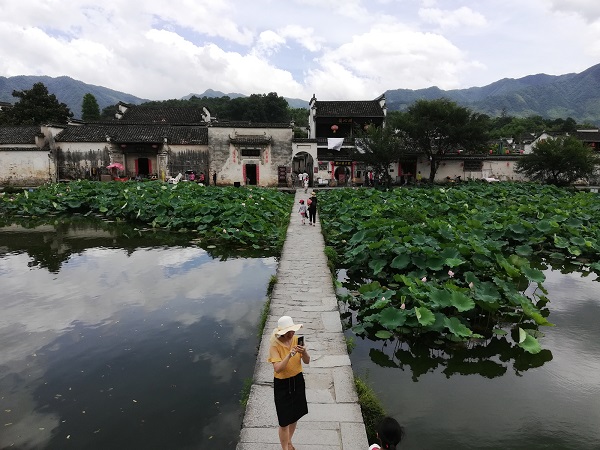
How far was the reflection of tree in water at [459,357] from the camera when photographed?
5211 millimetres

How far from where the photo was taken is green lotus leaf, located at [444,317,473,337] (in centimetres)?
526

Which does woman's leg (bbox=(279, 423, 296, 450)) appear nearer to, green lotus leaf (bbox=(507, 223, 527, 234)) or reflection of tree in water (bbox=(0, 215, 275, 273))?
reflection of tree in water (bbox=(0, 215, 275, 273))

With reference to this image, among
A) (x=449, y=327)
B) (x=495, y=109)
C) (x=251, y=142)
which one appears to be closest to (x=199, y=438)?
(x=449, y=327)

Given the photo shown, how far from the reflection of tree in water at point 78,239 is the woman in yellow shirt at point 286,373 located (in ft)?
23.5

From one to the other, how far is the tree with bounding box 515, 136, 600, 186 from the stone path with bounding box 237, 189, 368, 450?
22868 millimetres

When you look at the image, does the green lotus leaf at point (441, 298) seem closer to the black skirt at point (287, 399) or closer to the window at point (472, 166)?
the black skirt at point (287, 399)

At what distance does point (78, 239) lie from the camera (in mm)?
12047

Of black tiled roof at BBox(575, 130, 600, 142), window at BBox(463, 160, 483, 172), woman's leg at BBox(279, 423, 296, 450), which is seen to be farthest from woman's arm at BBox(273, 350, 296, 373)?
black tiled roof at BBox(575, 130, 600, 142)

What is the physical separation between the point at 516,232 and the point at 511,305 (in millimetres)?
4592

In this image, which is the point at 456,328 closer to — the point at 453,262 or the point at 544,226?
the point at 453,262

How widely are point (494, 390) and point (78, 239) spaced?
37.2 ft

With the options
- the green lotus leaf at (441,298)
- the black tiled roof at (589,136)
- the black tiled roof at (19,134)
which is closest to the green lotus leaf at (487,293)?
the green lotus leaf at (441,298)

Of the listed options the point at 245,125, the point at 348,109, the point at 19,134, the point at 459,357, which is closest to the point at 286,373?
the point at 459,357

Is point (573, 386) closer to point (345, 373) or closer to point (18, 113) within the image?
point (345, 373)
